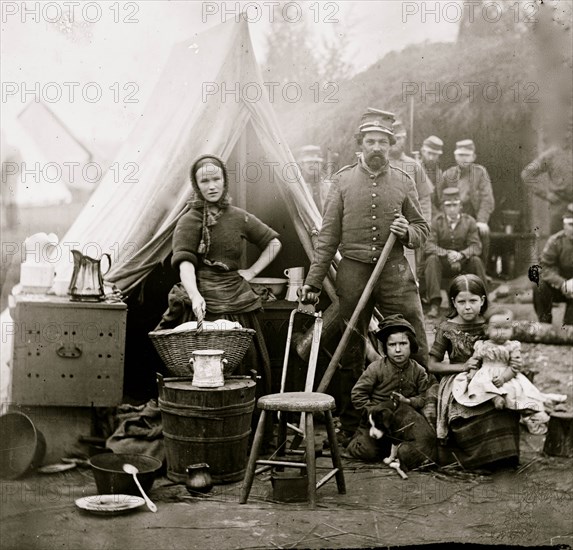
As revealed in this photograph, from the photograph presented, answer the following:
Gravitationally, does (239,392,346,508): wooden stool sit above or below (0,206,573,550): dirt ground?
above

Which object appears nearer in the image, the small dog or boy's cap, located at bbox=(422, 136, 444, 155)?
the small dog

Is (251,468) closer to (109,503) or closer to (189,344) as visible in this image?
(109,503)

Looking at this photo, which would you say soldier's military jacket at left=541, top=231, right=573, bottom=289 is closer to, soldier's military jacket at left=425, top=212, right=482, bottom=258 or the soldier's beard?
soldier's military jacket at left=425, top=212, right=482, bottom=258

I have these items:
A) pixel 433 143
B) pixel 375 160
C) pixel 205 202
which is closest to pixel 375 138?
pixel 375 160

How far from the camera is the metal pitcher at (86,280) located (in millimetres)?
5281

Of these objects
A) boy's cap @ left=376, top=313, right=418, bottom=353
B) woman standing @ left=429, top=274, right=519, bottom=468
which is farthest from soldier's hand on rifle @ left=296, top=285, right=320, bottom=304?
woman standing @ left=429, top=274, right=519, bottom=468

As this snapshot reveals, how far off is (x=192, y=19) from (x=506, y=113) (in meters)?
3.24

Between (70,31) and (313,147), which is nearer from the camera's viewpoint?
(70,31)

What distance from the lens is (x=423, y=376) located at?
523 centimetres

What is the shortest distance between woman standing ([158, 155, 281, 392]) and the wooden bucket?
0.67 m

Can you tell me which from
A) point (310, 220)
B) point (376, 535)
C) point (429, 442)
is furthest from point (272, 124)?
point (376, 535)

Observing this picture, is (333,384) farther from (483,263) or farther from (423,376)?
(483,263)

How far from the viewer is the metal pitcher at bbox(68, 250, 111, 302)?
5.28 m

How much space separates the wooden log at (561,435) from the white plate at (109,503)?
8.87 feet
